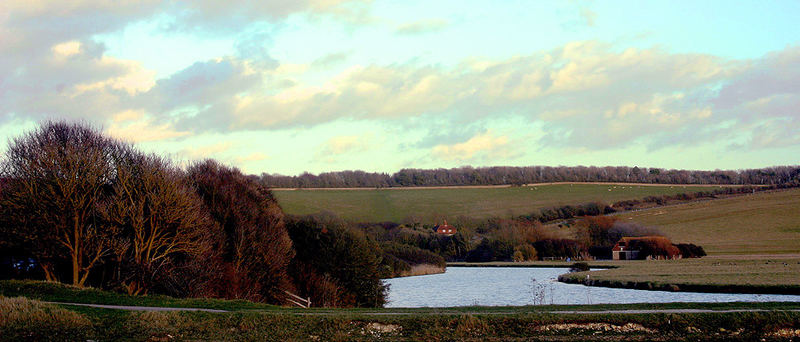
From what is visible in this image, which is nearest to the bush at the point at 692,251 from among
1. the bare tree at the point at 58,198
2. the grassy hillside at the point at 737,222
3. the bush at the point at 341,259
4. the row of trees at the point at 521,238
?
the grassy hillside at the point at 737,222

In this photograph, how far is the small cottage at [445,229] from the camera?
112450 mm

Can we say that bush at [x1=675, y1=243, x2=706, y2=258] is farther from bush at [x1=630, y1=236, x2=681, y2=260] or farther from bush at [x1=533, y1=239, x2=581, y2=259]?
bush at [x1=533, y1=239, x2=581, y2=259]

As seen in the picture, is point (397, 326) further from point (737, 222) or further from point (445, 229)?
point (445, 229)

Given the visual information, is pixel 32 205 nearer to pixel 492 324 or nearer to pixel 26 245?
pixel 26 245

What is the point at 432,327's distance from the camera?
60.3 feet

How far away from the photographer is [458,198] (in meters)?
130

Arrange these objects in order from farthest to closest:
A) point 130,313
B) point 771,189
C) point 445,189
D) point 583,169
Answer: point 583,169
point 445,189
point 771,189
point 130,313

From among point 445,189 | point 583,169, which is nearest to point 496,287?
point 445,189

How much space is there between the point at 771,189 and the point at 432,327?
121164 millimetres

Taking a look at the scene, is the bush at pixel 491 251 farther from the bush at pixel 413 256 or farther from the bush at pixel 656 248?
the bush at pixel 656 248

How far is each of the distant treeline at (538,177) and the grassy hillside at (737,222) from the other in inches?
819

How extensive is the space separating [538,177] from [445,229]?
36.3 meters

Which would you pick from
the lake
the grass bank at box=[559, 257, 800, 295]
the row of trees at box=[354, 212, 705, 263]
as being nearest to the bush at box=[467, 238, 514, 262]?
the row of trees at box=[354, 212, 705, 263]

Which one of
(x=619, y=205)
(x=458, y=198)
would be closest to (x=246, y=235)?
(x=458, y=198)
